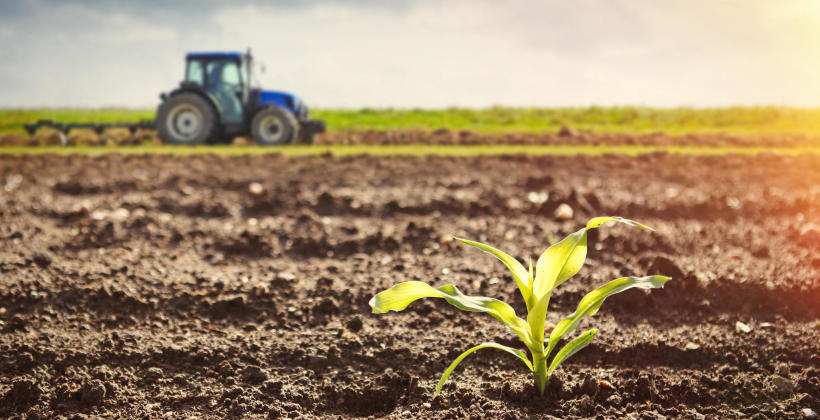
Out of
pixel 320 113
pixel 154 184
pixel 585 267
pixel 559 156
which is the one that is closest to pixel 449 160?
pixel 559 156

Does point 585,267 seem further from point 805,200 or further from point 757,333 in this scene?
point 805,200

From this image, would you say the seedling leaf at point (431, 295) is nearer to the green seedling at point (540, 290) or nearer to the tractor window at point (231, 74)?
the green seedling at point (540, 290)

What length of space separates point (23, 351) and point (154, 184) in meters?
4.80

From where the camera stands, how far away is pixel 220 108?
1220 cm

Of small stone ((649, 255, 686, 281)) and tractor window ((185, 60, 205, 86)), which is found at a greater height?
tractor window ((185, 60, 205, 86))

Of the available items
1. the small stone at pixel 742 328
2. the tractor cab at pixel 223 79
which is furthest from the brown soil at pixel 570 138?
the small stone at pixel 742 328

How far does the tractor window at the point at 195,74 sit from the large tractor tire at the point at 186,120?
327 millimetres

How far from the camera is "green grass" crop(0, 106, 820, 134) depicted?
17172 millimetres

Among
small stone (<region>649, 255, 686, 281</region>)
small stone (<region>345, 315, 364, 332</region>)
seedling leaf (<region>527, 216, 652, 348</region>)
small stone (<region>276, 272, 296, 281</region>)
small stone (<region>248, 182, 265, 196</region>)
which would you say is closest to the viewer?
seedling leaf (<region>527, 216, 652, 348</region>)

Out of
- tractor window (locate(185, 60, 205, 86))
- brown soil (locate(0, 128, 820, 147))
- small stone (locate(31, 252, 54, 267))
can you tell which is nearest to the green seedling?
small stone (locate(31, 252, 54, 267))

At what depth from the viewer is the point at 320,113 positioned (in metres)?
20.4

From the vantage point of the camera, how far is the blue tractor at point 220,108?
39.3 ft

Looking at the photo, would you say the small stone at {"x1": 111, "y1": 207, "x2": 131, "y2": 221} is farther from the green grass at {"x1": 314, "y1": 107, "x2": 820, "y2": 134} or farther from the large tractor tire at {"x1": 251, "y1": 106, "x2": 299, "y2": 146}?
the green grass at {"x1": 314, "y1": 107, "x2": 820, "y2": 134}

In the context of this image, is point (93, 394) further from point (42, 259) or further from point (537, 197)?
point (537, 197)
